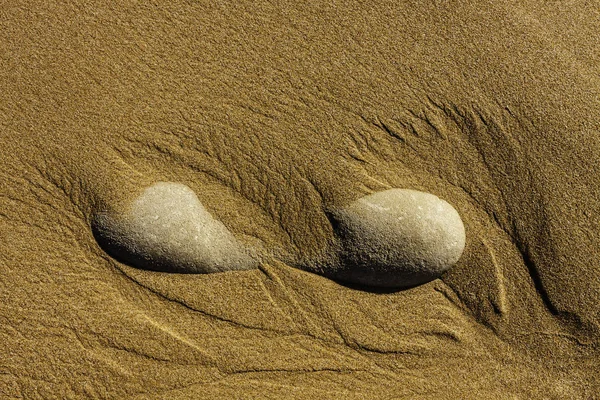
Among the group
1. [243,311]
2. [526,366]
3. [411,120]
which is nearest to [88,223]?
[243,311]

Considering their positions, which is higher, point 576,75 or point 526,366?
point 576,75

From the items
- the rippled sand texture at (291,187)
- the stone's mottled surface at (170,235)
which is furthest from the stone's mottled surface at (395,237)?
the stone's mottled surface at (170,235)

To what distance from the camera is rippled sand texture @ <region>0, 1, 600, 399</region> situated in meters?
2.37

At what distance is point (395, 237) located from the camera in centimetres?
234

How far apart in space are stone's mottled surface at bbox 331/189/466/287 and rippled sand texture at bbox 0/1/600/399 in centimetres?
9

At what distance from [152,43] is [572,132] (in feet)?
8.47

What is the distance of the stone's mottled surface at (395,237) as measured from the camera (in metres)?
2.34

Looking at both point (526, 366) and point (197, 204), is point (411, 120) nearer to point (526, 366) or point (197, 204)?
point (197, 204)

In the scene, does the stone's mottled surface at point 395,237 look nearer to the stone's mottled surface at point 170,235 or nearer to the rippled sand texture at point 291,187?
the rippled sand texture at point 291,187

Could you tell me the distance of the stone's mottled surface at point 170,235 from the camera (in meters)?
2.34

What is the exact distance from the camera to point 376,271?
7.76 feet

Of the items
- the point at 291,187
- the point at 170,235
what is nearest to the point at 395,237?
the point at 291,187

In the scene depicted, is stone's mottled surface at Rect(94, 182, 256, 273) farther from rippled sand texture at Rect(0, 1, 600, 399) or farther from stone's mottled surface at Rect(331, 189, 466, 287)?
stone's mottled surface at Rect(331, 189, 466, 287)

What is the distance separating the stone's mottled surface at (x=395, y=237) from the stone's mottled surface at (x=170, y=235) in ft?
2.01
